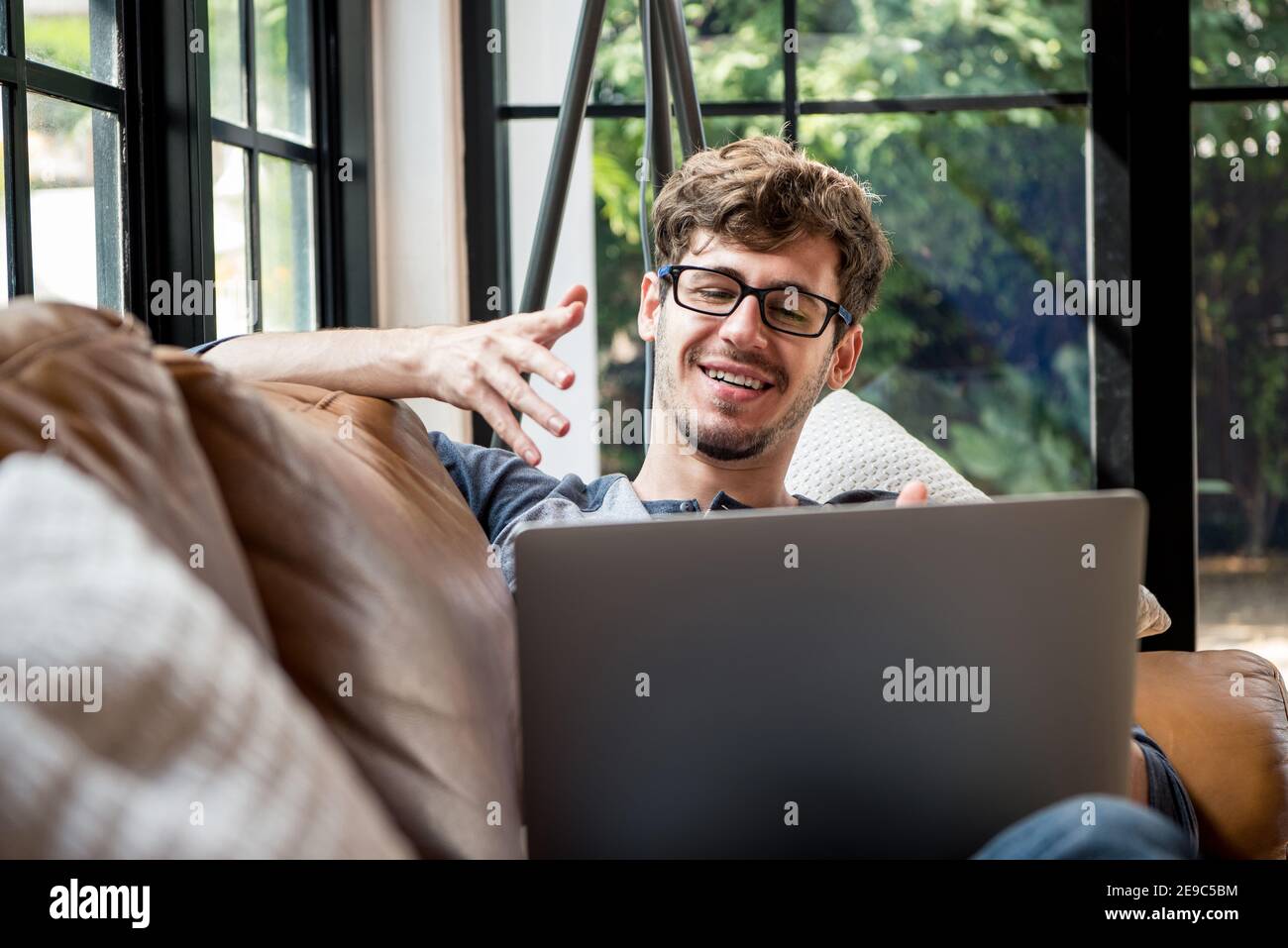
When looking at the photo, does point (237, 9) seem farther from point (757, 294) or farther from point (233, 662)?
point (233, 662)

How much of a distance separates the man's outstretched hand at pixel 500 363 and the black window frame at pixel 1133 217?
1.98m

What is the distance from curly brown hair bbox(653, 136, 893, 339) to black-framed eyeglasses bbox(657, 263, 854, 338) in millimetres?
57

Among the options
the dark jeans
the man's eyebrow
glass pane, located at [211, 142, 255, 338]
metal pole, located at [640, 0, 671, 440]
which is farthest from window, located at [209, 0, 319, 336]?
the dark jeans

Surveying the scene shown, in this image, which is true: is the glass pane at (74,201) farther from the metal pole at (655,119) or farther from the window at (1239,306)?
the window at (1239,306)

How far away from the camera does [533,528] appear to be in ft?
2.82

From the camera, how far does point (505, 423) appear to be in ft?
4.23

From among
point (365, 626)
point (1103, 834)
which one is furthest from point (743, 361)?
point (1103, 834)

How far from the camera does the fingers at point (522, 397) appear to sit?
4.03 ft

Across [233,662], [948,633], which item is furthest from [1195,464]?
[233,662]

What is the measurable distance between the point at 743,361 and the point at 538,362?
0.53 meters

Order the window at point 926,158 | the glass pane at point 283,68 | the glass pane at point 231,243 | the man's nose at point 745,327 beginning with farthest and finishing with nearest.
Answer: the window at point 926,158
the glass pane at point 283,68
the glass pane at point 231,243
the man's nose at point 745,327

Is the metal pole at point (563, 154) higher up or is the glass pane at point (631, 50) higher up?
the glass pane at point (631, 50)

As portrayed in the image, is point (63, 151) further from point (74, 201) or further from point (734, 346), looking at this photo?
point (734, 346)

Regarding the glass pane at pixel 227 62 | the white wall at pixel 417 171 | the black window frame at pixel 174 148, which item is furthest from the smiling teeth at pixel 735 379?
the white wall at pixel 417 171
